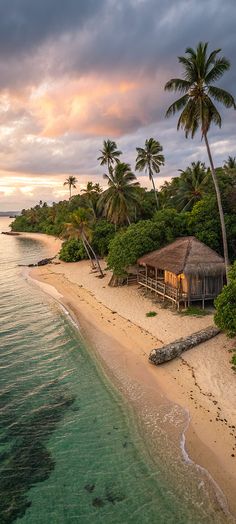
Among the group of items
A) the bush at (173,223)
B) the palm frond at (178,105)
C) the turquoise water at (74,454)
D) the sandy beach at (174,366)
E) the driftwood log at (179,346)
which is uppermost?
the palm frond at (178,105)

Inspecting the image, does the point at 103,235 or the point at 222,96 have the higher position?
the point at 222,96

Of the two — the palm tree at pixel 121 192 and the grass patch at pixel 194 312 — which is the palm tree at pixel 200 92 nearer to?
the grass patch at pixel 194 312

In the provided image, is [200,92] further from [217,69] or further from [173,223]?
[173,223]

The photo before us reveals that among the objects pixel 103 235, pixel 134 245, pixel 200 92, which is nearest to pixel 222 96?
pixel 200 92

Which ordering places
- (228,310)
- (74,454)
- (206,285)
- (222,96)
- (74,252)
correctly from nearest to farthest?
(74,454) < (228,310) < (222,96) < (206,285) < (74,252)

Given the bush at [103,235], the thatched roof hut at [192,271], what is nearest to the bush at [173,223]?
the thatched roof hut at [192,271]

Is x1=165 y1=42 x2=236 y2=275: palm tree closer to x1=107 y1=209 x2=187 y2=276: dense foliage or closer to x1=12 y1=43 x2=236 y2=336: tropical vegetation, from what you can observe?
x1=12 y1=43 x2=236 y2=336: tropical vegetation
